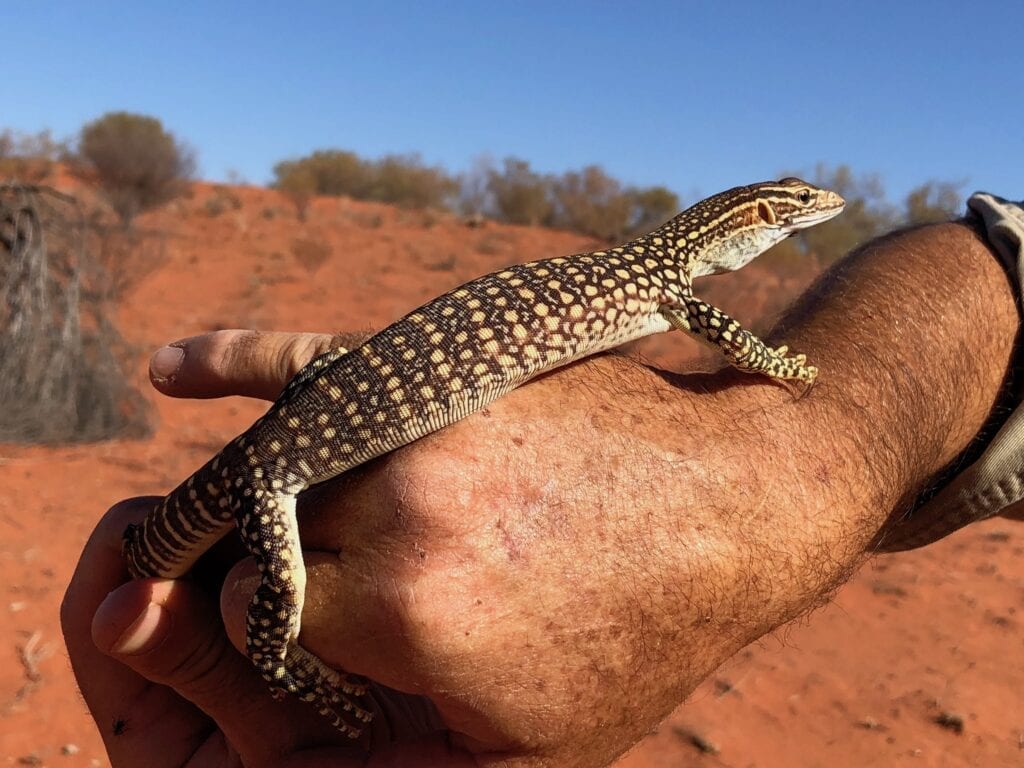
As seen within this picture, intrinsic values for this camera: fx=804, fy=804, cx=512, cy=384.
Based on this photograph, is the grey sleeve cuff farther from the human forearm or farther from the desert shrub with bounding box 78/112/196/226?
the desert shrub with bounding box 78/112/196/226

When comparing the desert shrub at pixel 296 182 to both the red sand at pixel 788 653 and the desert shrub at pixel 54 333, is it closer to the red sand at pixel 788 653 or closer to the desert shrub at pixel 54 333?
the red sand at pixel 788 653

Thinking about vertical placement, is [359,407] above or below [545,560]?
above

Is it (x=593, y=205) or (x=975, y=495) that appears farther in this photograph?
(x=593, y=205)

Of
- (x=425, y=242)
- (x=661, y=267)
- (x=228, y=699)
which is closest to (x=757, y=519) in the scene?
(x=661, y=267)

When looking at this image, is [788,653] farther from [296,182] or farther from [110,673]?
[296,182]

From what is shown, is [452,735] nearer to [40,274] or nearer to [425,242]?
[40,274]

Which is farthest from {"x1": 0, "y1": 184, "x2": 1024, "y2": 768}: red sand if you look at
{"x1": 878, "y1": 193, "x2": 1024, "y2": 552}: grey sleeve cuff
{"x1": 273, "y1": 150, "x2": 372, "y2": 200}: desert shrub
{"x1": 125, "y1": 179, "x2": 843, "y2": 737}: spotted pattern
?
{"x1": 273, "y1": 150, "x2": 372, "y2": 200}: desert shrub

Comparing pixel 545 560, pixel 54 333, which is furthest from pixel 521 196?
pixel 545 560
